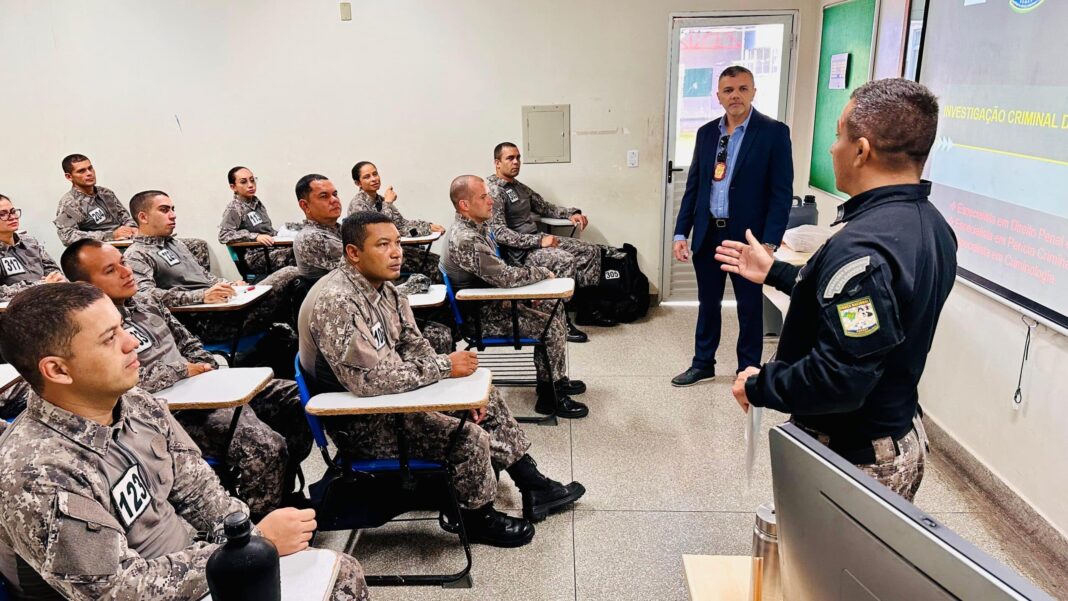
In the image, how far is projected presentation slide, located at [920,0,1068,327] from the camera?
7.36 ft

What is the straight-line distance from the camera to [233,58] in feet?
17.2

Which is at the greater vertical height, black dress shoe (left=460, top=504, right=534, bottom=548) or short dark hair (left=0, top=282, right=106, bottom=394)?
short dark hair (left=0, top=282, right=106, bottom=394)

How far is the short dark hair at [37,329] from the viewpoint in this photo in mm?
1329

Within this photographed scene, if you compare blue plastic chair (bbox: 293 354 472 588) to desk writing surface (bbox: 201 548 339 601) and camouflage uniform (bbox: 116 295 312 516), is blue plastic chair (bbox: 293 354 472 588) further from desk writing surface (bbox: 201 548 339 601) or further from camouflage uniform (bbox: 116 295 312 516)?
desk writing surface (bbox: 201 548 339 601)

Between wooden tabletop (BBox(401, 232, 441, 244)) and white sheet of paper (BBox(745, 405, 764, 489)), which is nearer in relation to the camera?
white sheet of paper (BBox(745, 405, 764, 489))

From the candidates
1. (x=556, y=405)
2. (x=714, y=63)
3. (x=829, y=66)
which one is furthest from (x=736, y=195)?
(x=714, y=63)

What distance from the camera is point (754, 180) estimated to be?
3498 millimetres

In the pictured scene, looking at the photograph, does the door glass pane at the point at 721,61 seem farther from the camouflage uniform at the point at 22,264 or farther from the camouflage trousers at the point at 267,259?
the camouflage uniform at the point at 22,264

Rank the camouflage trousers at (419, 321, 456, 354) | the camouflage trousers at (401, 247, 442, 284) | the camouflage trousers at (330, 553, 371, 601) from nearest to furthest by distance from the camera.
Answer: the camouflage trousers at (330, 553, 371, 601)
the camouflage trousers at (419, 321, 456, 354)
the camouflage trousers at (401, 247, 442, 284)

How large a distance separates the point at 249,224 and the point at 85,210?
1.26m

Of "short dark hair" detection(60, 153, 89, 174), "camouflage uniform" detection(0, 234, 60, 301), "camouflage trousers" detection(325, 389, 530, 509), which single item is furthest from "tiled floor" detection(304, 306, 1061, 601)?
"short dark hair" detection(60, 153, 89, 174)

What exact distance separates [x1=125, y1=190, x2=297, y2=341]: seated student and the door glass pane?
3136mm

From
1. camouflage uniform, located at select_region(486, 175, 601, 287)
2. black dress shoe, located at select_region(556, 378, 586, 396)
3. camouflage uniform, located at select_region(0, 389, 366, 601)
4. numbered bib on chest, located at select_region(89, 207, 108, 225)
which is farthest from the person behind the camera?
numbered bib on chest, located at select_region(89, 207, 108, 225)

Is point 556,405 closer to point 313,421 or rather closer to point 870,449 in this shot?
point 313,421
